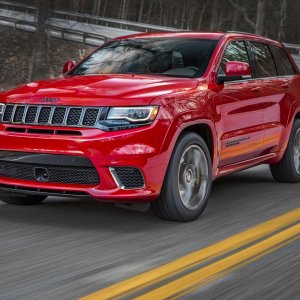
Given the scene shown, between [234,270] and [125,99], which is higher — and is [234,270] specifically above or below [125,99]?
below

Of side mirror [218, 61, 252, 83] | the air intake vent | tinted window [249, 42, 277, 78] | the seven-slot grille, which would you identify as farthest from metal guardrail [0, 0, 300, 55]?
the air intake vent

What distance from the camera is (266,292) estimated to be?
4.06 metres

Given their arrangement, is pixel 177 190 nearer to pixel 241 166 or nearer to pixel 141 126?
pixel 141 126

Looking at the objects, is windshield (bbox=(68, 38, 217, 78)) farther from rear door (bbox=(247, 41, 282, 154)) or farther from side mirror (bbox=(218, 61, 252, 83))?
rear door (bbox=(247, 41, 282, 154))

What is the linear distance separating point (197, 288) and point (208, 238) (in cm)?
132

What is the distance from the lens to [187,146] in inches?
233

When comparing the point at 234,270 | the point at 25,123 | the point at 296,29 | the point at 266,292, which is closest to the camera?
the point at 266,292

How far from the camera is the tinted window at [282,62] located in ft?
27.0

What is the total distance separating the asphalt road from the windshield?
1.34 m

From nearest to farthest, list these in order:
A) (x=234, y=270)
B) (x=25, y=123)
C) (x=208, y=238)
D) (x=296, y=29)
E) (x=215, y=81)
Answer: (x=234, y=270)
(x=208, y=238)
(x=25, y=123)
(x=215, y=81)
(x=296, y=29)

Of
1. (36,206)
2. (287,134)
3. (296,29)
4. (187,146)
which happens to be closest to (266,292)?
(187,146)

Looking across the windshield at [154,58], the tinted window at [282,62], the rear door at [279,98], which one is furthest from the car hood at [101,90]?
the tinted window at [282,62]

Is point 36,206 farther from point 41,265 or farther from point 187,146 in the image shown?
point 41,265

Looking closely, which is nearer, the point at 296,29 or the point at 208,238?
the point at 208,238
